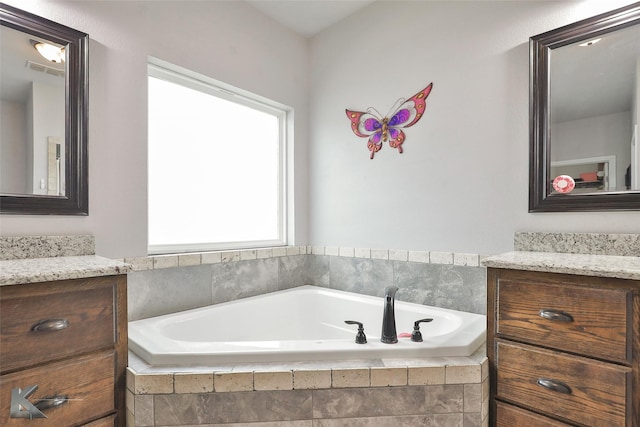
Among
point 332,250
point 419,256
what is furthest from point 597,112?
point 332,250

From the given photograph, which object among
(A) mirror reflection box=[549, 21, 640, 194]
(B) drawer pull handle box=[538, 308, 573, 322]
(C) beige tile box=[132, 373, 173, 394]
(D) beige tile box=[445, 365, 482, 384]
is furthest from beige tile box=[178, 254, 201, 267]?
(A) mirror reflection box=[549, 21, 640, 194]

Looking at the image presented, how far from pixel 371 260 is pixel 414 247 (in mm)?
335

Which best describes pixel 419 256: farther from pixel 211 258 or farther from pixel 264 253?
pixel 211 258

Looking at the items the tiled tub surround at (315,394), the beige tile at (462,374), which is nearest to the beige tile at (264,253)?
the tiled tub surround at (315,394)

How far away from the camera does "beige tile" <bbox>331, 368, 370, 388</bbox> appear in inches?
49.4

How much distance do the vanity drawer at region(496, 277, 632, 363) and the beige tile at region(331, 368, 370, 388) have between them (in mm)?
599

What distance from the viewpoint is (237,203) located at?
97.9 inches

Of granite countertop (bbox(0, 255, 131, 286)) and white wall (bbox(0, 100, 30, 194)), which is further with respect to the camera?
white wall (bbox(0, 100, 30, 194))

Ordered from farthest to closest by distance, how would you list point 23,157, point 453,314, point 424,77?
point 424,77 < point 453,314 < point 23,157

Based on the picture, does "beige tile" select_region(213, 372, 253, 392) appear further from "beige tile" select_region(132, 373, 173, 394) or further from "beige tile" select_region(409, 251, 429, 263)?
"beige tile" select_region(409, 251, 429, 263)

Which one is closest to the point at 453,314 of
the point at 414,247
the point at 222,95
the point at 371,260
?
the point at 414,247

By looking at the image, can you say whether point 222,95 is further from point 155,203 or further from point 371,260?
point 371,260

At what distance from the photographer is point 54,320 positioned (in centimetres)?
112

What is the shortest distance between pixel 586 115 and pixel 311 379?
1.77m
